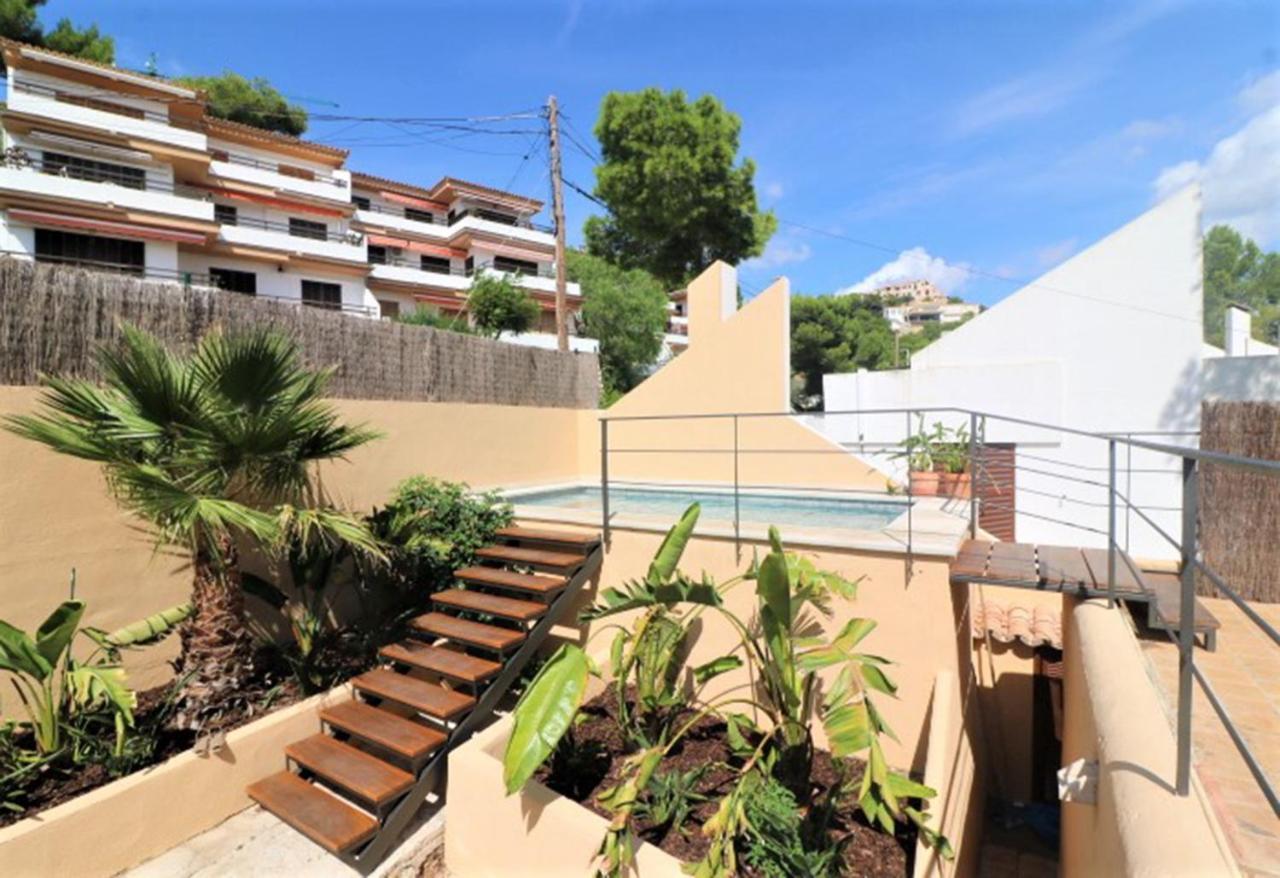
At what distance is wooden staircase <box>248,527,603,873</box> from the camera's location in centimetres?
386

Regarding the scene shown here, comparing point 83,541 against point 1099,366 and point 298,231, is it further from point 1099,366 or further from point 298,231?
point 298,231

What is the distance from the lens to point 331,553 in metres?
5.45

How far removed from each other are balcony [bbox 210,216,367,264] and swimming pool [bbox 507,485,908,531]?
2052 cm

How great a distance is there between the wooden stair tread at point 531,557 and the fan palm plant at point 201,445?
142 centimetres

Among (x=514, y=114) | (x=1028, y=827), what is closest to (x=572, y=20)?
(x=514, y=114)

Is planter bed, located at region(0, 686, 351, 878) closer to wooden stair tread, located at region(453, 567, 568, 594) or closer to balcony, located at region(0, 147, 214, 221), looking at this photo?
wooden stair tread, located at region(453, 567, 568, 594)

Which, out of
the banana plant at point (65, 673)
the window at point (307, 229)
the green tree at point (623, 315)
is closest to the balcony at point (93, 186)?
the window at point (307, 229)

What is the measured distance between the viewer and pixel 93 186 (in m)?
18.1

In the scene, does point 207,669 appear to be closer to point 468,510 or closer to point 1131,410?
point 468,510

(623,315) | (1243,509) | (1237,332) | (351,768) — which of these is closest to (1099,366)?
(1237,332)

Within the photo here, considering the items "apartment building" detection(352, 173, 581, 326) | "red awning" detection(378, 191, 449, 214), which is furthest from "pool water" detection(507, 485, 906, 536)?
"red awning" detection(378, 191, 449, 214)

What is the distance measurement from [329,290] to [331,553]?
2317 cm

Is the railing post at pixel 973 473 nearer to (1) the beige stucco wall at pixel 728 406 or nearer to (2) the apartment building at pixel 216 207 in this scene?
(1) the beige stucco wall at pixel 728 406

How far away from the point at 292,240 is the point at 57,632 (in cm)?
2370
